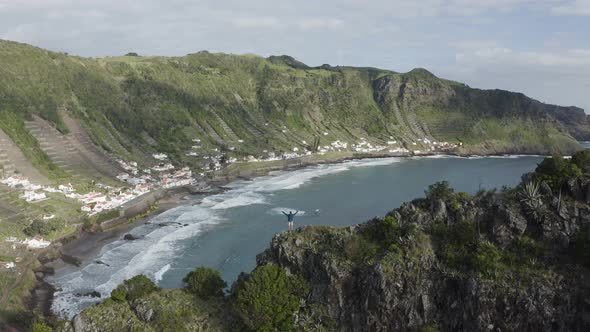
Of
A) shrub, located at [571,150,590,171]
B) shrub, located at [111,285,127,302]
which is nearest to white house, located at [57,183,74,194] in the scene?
shrub, located at [111,285,127,302]

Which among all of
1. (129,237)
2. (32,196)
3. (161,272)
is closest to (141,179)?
(32,196)

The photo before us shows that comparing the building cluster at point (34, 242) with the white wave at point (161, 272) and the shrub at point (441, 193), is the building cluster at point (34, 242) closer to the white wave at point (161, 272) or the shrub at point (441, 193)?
the white wave at point (161, 272)

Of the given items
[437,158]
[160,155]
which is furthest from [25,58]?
[437,158]

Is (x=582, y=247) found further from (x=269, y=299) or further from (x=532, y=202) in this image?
(x=269, y=299)

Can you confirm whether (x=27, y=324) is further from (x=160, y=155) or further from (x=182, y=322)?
(x=160, y=155)

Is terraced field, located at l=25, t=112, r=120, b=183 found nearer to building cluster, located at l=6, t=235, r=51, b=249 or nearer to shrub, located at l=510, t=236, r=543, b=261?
building cluster, located at l=6, t=235, r=51, b=249
